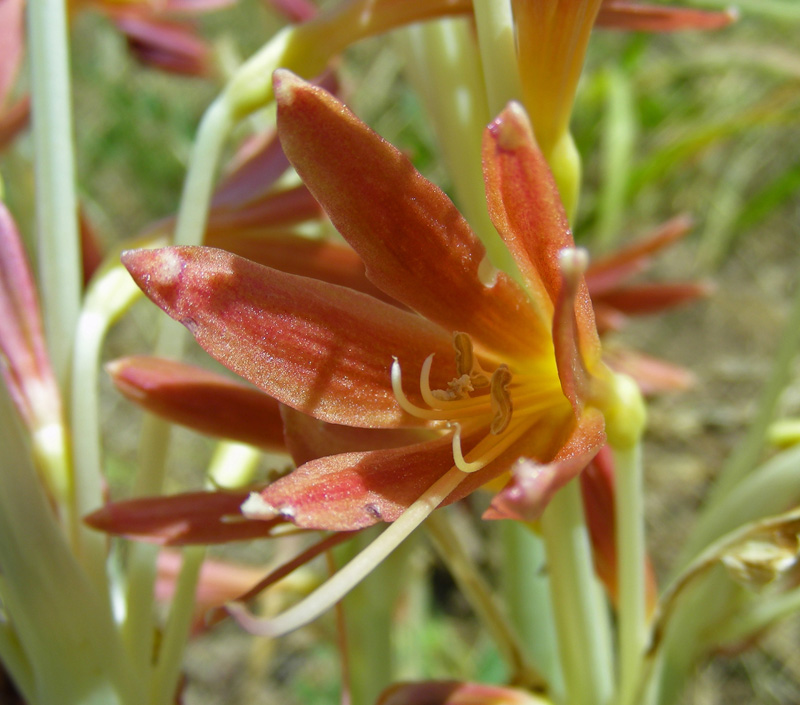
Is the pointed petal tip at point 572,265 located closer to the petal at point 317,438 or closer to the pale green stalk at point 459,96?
the petal at point 317,438

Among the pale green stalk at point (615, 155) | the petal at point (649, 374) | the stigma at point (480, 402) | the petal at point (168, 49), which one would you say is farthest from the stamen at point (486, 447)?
the pale green stalk at point (615, 155)

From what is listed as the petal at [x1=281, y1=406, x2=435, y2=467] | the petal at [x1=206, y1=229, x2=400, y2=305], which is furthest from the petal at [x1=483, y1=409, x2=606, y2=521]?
the petal at [x1=206, y1=229, x2=400, y2=305]

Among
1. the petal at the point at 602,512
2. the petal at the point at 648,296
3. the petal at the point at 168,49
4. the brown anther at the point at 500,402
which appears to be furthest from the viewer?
the petal at the point at 168,49

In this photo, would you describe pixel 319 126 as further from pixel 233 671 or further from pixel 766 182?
pixel 766 182

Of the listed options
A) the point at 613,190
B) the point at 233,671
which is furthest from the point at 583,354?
the point at 233,671

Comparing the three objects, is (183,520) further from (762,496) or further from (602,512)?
(762,496)
